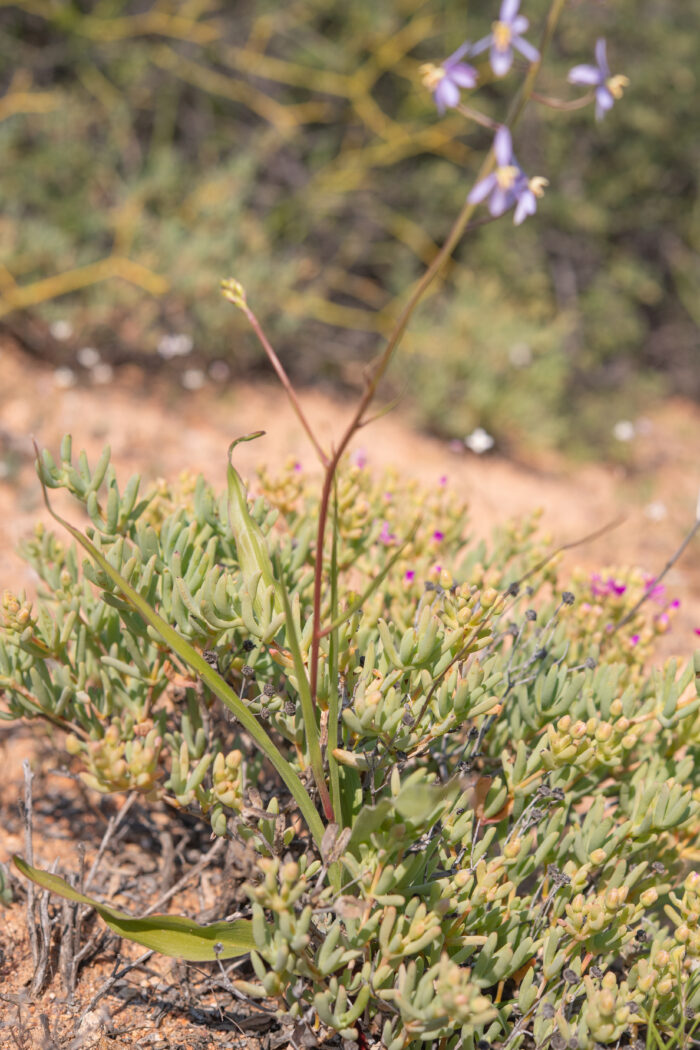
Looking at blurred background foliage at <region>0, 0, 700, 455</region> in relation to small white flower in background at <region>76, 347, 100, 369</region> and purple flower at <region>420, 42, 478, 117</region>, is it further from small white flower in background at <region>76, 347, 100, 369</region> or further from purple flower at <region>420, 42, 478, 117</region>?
purple flower at <region>420, 42, 478, 117</region>

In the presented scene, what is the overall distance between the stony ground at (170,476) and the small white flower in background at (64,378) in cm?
2

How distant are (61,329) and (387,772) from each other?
3732 mm

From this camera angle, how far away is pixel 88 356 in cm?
482

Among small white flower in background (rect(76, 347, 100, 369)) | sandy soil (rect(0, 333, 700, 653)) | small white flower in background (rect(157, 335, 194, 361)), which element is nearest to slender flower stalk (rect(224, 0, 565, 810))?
sandy soil (rect(0, 333, 700, 653))

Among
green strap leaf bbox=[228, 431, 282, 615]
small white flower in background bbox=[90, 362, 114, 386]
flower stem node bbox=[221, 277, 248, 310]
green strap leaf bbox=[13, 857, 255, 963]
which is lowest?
small white flower in background bbox=[90, 362, 114, 386]

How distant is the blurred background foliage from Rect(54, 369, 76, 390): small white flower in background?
1.00ft

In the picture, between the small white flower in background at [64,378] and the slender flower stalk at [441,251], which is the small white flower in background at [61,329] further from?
the slender flower stalk at [441,251]

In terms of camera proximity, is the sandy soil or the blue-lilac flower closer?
the blue-lilac flower

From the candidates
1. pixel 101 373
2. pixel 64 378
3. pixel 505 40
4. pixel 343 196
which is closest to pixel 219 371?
pixel 101 373

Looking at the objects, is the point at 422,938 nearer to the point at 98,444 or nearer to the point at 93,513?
the point at 93,513

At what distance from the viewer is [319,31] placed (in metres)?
5.94

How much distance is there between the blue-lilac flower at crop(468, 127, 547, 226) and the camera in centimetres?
113

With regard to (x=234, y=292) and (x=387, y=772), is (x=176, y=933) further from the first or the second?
(x=234, y=292)

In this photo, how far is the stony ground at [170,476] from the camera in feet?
5.39
